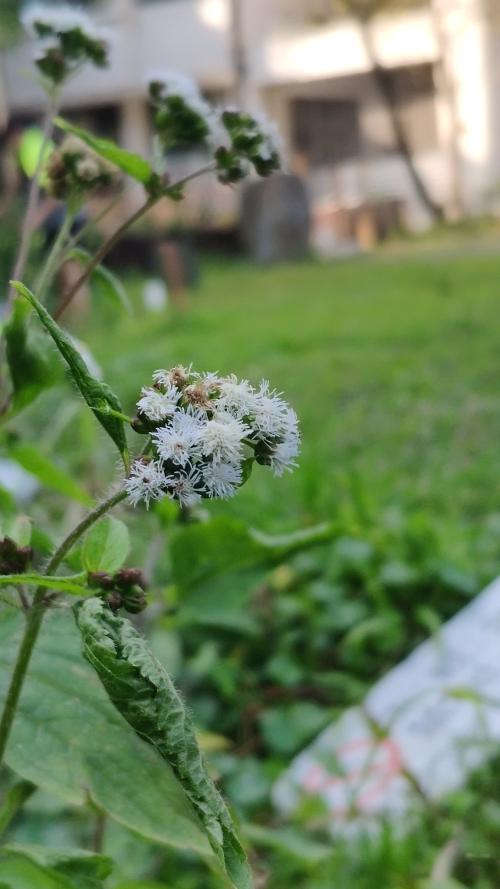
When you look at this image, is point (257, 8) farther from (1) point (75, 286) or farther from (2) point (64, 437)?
(1) point (75, 286)

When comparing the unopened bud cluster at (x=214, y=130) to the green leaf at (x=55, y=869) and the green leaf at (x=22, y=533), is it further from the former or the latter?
the green leaf at (x=55, y=869)

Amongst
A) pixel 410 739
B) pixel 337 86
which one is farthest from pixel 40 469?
pixel 337 86

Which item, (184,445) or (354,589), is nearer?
(184,445)

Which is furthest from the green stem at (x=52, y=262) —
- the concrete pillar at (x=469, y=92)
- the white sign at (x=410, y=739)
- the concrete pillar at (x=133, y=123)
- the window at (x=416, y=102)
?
the concrete pillar at (x=133, y=123)

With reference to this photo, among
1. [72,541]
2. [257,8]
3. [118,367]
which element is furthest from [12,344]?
[257,8]

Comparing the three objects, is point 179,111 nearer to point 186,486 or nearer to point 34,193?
point 34,193

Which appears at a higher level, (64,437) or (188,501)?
(64,437)
